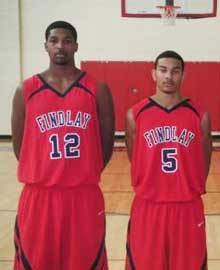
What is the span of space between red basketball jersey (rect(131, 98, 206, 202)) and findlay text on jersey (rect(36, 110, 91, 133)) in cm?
39

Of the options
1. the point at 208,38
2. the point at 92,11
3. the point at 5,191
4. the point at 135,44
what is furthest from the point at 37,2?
the point at 5,191

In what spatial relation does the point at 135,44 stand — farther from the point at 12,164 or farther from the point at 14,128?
the point at 14,128

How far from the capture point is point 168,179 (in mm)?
2932

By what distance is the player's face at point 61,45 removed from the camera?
2.87 metres

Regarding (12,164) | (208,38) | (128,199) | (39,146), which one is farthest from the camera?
(208,38)

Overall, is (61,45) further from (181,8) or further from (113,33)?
(113,33)

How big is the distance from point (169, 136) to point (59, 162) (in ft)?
2.29

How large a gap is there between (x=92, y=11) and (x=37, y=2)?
1.26 metres

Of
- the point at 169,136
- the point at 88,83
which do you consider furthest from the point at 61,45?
the point at 169,136

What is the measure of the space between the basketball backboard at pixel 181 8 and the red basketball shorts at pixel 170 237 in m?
7.03

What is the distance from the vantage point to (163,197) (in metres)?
2.91

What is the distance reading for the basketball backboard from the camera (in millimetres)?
9320

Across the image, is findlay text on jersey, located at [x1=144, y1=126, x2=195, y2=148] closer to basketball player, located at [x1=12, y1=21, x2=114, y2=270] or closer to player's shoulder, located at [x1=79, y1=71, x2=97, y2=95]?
basketball player, located at [x1=12, y1=21, x2=114, y2=270]

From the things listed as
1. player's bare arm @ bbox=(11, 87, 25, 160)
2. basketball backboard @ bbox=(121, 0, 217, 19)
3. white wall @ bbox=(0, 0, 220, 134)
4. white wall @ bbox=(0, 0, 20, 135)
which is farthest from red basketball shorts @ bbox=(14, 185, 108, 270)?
white wall @ bbox=(0, 0, 20, 135)
